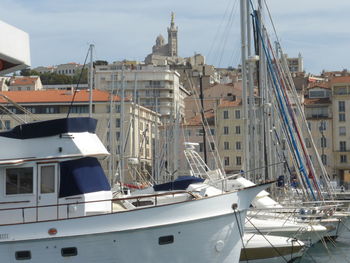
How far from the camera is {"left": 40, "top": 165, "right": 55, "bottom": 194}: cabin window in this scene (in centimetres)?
1988

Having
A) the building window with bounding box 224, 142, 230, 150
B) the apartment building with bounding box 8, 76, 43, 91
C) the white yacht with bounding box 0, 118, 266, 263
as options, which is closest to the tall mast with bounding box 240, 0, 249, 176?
the white yacht with bounding box 0, 118, 266, 263

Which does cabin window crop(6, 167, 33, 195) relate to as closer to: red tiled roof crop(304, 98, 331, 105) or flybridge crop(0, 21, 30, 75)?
flybridge crop(0, 21, 30, 75)

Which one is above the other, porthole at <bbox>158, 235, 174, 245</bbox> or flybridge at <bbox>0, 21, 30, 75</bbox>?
flybridge at <bbox>0, 21, 30, 75</bbox>

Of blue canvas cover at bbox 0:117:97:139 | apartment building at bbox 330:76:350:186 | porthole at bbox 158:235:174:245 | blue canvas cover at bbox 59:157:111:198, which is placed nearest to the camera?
porthole at bbox 158:235:174:245

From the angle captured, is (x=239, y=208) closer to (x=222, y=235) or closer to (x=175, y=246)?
(x=222, y=235)

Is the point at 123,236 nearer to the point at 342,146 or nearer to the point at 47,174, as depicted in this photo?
the point at 47,174

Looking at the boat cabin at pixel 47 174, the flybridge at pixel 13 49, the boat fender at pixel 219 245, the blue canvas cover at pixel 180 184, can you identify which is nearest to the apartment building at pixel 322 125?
the blue canvas cover at pixel 180 184

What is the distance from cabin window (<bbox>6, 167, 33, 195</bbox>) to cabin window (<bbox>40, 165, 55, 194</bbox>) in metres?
0.27

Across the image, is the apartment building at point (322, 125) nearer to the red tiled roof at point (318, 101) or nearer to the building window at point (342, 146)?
the red tiled roof at point (318, 101)

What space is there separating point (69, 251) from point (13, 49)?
4888 mm

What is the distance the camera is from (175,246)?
19.5 meters

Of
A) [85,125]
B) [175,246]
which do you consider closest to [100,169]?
[85,125]

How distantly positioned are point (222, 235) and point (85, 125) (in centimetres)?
441

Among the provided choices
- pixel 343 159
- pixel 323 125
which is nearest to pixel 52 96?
pixel 323 125
